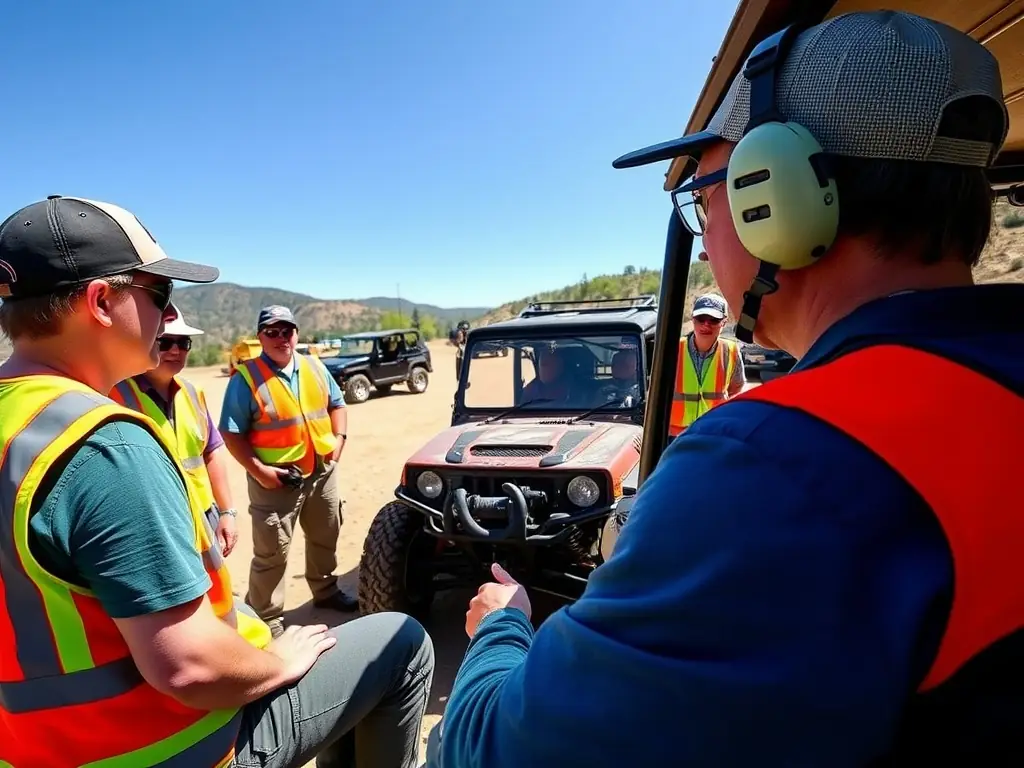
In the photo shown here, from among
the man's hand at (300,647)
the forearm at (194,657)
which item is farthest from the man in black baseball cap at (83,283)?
the man's hand at (300,647)

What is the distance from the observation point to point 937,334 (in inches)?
26.4

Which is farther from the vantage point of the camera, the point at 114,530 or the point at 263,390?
the point at 263,390

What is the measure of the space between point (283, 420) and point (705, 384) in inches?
122

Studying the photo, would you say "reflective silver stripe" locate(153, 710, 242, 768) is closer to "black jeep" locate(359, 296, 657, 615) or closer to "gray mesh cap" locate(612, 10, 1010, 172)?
"gray mesh cap" locate(612, 10, 1010, 172)

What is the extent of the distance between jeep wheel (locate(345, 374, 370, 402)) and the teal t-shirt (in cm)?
1471

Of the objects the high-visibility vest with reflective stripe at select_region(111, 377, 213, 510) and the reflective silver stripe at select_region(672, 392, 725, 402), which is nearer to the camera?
the high-visibility vest with reflective stripe at select_region(111, 377, 213, 510)

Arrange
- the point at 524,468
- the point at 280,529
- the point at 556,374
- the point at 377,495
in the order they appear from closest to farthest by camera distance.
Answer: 1. the point at 524,468
2. the point at 280,529
3. the point at 556,374
4. the point at 377,495

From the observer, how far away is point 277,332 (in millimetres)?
4164

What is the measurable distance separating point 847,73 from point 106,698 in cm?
172

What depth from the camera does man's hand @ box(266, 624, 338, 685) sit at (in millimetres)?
1636

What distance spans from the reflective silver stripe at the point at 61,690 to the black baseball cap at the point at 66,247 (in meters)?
0.84

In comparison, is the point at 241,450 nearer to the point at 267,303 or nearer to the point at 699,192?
the point at 699,192

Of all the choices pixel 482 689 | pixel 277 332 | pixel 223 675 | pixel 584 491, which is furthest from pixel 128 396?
pixel 482 689

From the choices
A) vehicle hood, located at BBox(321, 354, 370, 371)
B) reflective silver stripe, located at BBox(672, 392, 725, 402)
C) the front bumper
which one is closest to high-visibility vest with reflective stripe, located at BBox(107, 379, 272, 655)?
the front bumper
